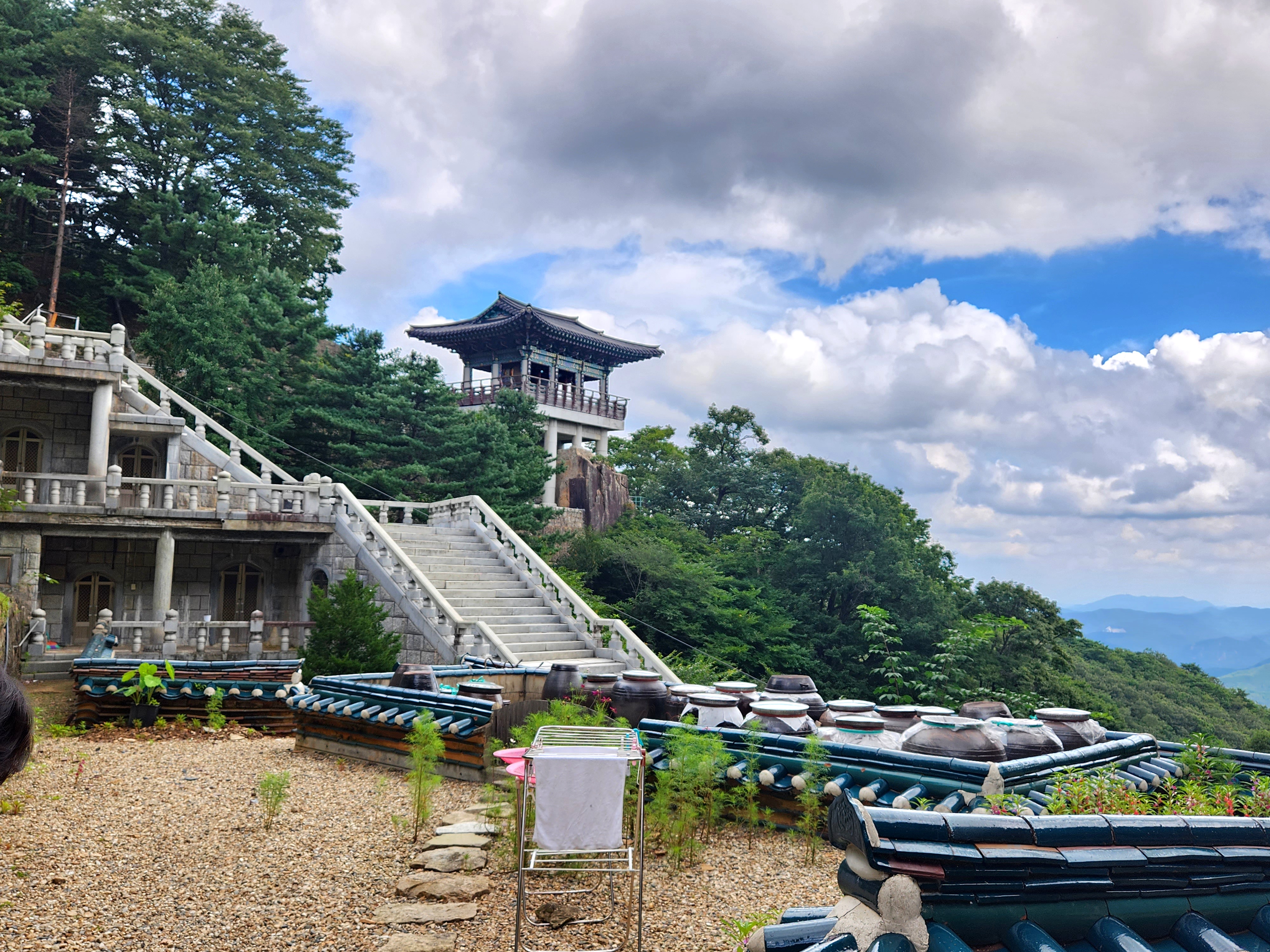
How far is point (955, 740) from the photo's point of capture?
25.5 ft

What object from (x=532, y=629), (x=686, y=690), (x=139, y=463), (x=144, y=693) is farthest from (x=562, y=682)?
(x=139, y=463)

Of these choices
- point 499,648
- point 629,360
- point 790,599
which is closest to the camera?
point 499,648

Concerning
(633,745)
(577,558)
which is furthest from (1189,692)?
(633,745)

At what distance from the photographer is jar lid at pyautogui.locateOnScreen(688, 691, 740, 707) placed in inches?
381

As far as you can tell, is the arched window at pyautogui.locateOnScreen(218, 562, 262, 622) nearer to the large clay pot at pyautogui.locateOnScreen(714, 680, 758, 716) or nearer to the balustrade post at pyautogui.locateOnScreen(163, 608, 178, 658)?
the balustrade post at pyautogui.locateOnScreen(163, 608, 178, 658)

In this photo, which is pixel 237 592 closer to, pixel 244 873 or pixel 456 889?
pixel 244 873

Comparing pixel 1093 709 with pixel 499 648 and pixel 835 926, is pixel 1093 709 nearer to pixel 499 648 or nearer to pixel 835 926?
pixel 499 648

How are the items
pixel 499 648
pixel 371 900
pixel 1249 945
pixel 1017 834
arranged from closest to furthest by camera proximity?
pixel 1017 834 < pixel 1249 945 < pixel 371 900 < pixel 499 648

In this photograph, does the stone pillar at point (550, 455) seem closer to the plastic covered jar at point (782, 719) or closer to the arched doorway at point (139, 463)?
the arched doorway at point (139, 463)

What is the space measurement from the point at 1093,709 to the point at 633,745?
2509 centimetres

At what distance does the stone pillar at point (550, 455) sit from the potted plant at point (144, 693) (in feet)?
52.6

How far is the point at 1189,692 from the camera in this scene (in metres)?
37.8

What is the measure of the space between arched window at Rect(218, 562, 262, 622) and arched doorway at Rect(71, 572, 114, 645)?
2447 millimetres

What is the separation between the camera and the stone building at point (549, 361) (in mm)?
37344
